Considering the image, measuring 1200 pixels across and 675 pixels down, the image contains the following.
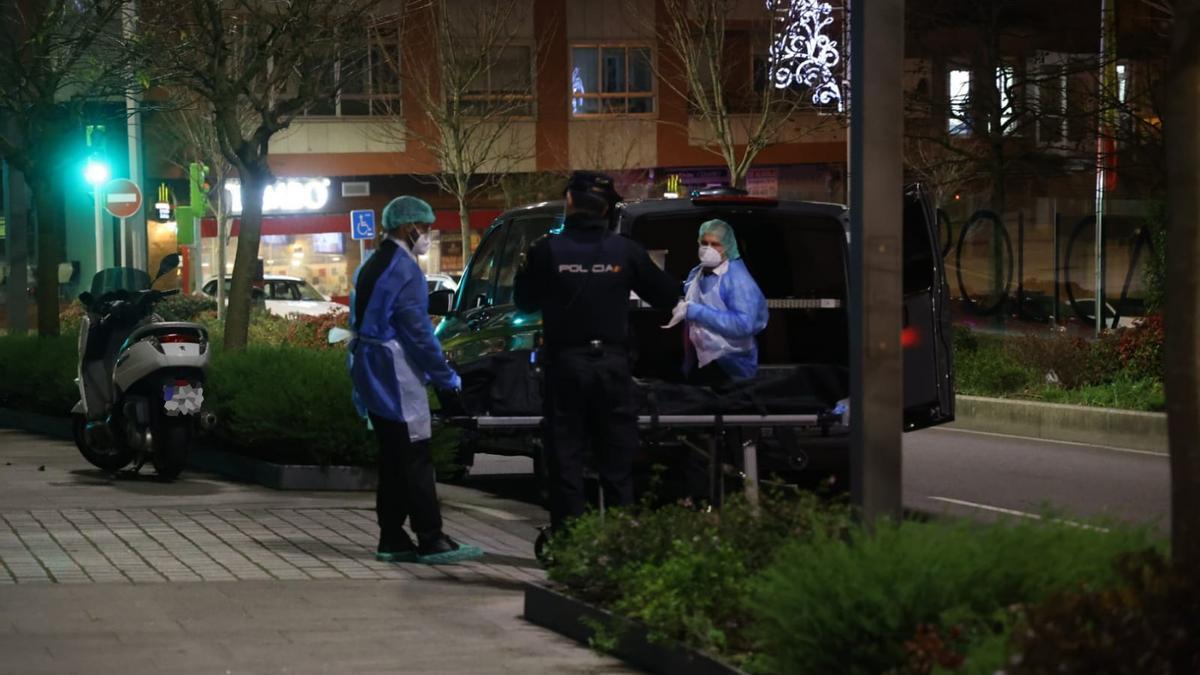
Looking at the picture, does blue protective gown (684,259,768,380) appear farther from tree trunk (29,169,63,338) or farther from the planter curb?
tree trunk (29,169,63,338)

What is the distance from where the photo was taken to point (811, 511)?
7293 mm

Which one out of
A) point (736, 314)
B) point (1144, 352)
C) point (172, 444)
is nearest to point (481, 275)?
point (172, 444)

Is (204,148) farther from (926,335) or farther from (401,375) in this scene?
(401,375)

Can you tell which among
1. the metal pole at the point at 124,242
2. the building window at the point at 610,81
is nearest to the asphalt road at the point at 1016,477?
the metal pole at the point at 124,242

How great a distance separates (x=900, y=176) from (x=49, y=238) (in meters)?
16.7

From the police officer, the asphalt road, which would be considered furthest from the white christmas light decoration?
the police officer

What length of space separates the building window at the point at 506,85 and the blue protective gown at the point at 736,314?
41.2 m

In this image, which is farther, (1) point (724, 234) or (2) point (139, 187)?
(2) point (139, 187)

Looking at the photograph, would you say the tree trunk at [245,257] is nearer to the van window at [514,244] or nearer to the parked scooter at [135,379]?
the parked scooter at [135,379]

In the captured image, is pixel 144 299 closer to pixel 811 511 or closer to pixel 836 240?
pixel 836 240

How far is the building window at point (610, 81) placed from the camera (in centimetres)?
5509

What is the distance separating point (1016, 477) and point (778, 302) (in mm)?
3212

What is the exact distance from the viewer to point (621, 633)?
7418 millimetres

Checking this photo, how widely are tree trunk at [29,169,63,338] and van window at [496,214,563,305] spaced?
9.32m
